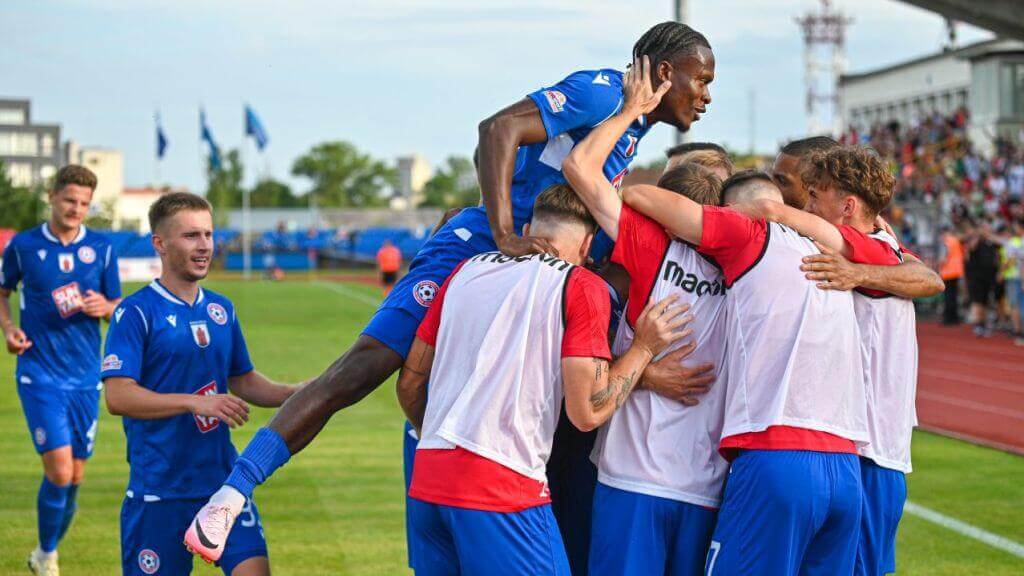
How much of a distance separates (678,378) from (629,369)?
0.23 metres

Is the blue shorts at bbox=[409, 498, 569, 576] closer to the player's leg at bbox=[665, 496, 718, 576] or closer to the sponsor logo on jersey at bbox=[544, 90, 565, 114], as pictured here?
the player's leg at bbox=[665, 496, 718, 576]

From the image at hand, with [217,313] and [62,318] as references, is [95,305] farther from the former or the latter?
[217,313]

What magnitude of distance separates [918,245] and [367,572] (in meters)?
24.7

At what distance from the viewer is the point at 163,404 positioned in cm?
520

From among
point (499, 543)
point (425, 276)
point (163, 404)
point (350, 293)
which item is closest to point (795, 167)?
point (425, 276)

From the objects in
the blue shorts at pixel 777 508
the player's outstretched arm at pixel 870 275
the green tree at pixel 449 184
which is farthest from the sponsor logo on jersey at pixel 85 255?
the green tree at pixel 449 184

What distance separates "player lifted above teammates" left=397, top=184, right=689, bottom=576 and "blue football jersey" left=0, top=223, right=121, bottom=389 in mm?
4773

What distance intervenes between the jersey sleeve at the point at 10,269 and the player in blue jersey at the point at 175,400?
309cm

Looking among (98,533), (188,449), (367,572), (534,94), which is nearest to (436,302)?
(534,94)

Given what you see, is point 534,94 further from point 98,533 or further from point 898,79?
point 898,79

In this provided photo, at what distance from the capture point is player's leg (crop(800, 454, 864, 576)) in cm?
435

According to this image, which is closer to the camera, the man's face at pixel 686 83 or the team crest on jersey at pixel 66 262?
the man's face at pixel 686 83

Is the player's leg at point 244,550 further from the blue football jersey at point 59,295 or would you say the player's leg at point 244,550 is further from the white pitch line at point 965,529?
the white pitch line at point 965,529

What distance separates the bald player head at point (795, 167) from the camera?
4.89 metres
